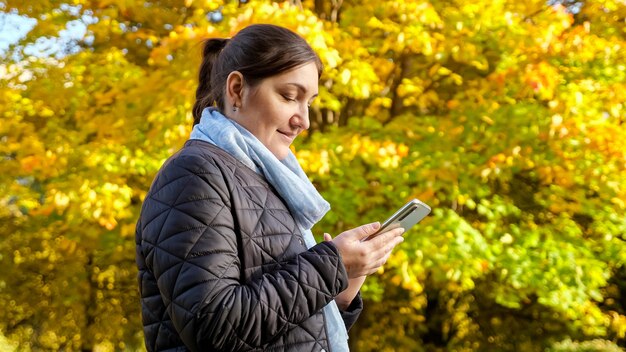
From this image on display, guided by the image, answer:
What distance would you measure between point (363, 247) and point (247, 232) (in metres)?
0.29

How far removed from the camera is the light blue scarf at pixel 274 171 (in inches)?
75.1

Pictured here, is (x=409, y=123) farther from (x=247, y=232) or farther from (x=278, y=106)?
(x=247, y=232)

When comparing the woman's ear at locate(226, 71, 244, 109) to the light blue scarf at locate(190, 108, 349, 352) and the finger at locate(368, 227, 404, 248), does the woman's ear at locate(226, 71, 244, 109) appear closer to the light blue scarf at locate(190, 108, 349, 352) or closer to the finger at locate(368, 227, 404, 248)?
the light blue scarf at locate(190, 108, 349, 352)

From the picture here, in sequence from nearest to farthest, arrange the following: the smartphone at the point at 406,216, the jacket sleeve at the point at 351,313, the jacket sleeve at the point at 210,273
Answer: the jacket sleeve at the point at 210,273 → the smartphone at the point at 406,216 → the jacket sleeve at the point at 351,313

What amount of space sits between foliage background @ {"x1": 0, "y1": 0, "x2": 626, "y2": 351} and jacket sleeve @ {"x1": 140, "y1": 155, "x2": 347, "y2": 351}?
4.41 m

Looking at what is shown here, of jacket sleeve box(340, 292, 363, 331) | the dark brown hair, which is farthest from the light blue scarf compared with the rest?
jacket sleeve box(340, 292, 363, 331)

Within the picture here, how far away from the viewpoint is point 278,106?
1.95 meters

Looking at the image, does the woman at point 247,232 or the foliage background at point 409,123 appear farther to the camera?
the foliage background at point 409,123

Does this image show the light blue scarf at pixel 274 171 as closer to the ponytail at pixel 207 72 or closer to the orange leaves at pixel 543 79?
the ponytail at pixel 207 72

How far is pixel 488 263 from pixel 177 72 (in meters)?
3.10

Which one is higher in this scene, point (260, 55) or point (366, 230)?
point (260, 55)

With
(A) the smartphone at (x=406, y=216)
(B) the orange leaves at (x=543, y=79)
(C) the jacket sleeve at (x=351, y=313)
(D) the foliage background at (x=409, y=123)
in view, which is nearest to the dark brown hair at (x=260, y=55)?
(A) the smartphone at (x=406, y=216)

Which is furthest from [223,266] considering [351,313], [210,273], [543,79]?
[543,79]

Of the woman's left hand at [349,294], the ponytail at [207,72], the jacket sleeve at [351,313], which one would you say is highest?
the ponytail at [207,72]
